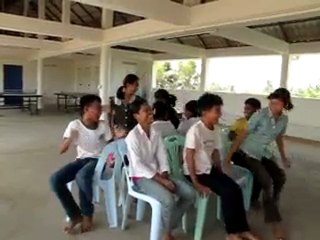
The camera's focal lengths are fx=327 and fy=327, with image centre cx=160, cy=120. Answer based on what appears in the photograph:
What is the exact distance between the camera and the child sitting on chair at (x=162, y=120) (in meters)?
3.27

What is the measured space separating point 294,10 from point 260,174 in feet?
8.71

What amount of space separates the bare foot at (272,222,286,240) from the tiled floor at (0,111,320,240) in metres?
0.06

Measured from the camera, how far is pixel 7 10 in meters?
13.7

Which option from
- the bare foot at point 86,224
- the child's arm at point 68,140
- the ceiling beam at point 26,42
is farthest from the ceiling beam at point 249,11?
the ceiling beam at point 26,42

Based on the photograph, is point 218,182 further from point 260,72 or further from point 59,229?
point 260,72

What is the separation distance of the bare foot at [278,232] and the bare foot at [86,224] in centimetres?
150

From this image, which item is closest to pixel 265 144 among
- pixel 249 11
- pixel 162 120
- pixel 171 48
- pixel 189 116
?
pixel 162 120

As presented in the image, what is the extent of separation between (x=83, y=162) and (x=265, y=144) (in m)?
1.62

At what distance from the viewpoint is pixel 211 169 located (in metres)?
2.58

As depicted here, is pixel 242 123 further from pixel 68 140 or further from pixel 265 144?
pixel 68 140

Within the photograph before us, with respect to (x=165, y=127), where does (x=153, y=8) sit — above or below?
above

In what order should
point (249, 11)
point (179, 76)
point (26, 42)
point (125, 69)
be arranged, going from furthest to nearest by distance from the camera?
point (125, 69), point (179, 76), point (26, 42), point (249, 11)

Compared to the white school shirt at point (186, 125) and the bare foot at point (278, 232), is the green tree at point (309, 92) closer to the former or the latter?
the white school shirt at point (186, 125)

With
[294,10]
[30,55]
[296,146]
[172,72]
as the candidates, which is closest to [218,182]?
[294,10]
